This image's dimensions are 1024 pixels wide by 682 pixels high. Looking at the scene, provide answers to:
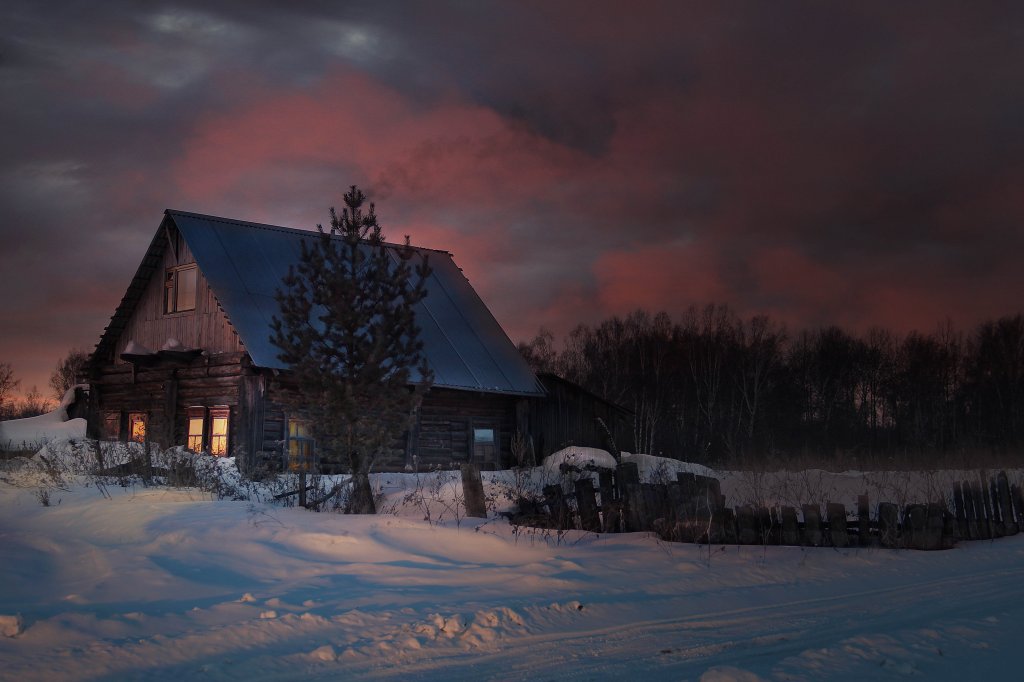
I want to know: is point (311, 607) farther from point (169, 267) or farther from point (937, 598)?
point (169, 267)

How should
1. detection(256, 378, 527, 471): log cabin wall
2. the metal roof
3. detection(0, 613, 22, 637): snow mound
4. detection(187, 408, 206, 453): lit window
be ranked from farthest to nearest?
1. detection(256, 378, 527, 471): log cabin wall
2. detection(187, 408, 206, 453): lit window
3. the metal roof
4. detection(0, 613, 22, 637): snow mound

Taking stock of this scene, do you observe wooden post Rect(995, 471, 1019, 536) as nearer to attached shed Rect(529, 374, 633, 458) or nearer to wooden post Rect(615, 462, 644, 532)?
wooden post Rect(615, 462, 644, 532)

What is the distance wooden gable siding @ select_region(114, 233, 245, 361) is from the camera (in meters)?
23.6

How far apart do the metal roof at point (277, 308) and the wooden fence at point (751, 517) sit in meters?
10.2

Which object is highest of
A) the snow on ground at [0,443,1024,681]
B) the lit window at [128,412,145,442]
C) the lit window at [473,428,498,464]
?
the lit window at [128,412,145,442]

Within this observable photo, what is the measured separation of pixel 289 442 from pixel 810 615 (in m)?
18.4

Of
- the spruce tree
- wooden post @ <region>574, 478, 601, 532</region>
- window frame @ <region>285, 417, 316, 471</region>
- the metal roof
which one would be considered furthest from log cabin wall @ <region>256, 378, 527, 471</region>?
wooden post @ <region>574, 478, 601, 532</region>

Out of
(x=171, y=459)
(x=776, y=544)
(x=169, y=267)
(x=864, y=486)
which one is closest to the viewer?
(x=776, y=544)

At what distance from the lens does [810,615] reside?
706 cm

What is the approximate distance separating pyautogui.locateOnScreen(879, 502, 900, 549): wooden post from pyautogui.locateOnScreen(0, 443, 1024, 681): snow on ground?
0.53 metres

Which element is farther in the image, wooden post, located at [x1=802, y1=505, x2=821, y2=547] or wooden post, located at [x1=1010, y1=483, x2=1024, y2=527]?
wooden post, located at [x1=1010, y1=483, x2=1024, y2=527]

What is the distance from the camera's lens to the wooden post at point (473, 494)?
1297 centimetres

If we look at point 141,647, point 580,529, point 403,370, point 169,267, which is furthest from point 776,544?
point 169,267

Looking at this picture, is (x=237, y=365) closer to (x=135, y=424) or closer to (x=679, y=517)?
(x=135, y=424)
